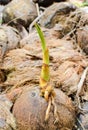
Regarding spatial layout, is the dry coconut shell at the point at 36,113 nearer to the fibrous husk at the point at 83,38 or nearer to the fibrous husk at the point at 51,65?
the fibrous husk at the point at 51,65

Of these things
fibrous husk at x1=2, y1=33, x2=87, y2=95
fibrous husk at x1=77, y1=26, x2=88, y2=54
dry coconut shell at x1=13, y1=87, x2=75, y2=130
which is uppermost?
fibrous husk at x1=77, y1=26, x2=88, y2=54

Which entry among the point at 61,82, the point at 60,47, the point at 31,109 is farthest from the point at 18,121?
the point at 60,47

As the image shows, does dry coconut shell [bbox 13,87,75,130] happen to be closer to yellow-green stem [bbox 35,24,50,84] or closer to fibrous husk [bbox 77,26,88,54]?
yellow-green stem [bbox 35,24,50,84]

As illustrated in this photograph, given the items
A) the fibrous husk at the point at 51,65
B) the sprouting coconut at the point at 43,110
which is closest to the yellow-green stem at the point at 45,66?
the sprouting coconut at the point at 43,110

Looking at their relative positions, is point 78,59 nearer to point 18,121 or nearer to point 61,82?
point 61,82

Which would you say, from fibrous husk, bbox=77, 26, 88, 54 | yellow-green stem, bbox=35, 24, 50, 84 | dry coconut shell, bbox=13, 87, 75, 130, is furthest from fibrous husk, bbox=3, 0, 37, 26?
yellow-green stem, bbox=35, 24, 50, 84
